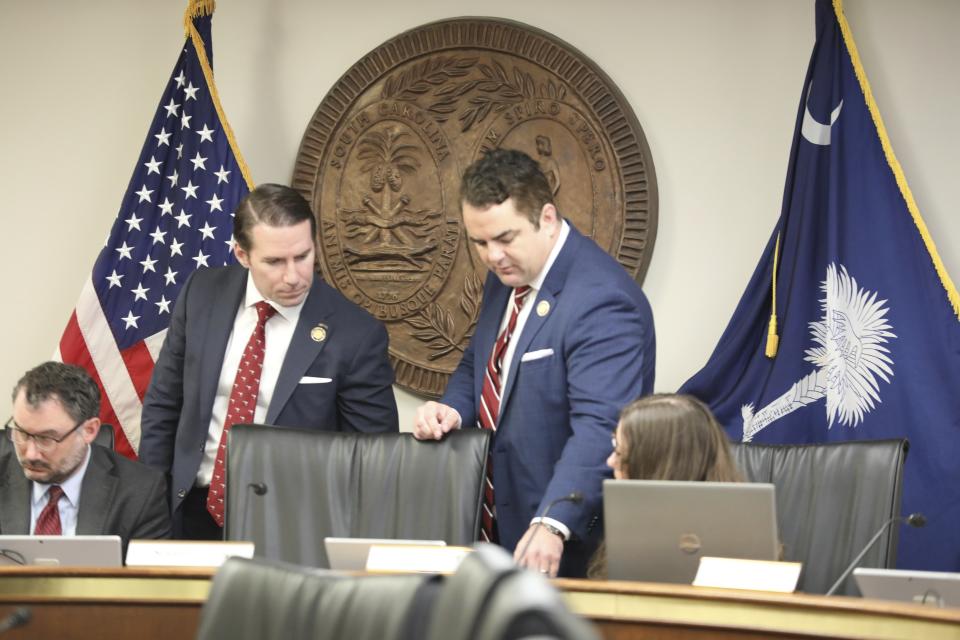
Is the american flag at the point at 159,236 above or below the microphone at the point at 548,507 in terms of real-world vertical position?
above

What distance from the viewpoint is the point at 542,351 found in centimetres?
297

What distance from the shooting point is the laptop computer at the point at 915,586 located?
2006 millimetres

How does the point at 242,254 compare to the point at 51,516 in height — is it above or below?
above

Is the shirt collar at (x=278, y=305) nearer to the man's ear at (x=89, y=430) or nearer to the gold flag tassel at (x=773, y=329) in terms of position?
the man's ear at (x=89, y=430)

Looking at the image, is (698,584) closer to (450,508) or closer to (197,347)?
(450,508)

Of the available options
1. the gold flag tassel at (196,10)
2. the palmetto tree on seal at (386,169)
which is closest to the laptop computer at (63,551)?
the palmetto tree on seal at (386,169)

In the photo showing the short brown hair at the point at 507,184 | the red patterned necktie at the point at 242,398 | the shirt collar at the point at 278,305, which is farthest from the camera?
the shirt collar at the point at 278,305

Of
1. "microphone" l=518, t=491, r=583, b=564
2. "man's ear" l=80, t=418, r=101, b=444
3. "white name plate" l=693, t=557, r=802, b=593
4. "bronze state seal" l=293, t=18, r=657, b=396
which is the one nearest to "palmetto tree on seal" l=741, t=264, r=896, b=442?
"bronze state seal" l=293, t=18, r=657, b=396

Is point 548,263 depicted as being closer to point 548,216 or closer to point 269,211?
point 548,216

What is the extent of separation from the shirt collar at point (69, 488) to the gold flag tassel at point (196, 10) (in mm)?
1952

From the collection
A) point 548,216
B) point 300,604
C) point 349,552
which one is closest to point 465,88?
point 548,216

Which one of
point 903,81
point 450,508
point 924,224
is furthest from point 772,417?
point 450,508

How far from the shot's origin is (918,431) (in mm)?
3506

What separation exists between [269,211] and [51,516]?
96cm
